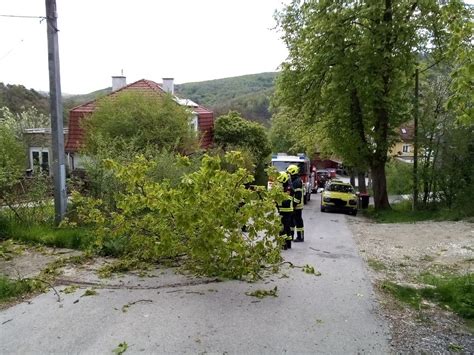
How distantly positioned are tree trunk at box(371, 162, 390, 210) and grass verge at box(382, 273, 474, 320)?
17843 mm

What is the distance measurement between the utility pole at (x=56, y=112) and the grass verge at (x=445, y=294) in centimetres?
743

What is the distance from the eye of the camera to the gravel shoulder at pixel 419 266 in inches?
215

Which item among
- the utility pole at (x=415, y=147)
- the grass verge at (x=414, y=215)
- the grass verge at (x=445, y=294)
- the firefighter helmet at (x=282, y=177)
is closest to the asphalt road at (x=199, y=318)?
the grass verge at (x=445, y=294)

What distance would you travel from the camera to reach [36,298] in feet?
21.8

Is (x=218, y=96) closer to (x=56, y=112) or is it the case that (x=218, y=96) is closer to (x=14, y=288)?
(x=56, y=112)

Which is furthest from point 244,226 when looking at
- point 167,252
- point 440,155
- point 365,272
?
point 440,155

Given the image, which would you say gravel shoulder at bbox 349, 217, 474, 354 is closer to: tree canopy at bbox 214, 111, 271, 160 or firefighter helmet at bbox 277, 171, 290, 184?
firefighter helmet at bbox 277, 171, 290, 184

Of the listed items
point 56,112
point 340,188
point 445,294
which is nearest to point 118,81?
point 340,188

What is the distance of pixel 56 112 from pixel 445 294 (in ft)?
29.8

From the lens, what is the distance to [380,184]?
25781 millimetres

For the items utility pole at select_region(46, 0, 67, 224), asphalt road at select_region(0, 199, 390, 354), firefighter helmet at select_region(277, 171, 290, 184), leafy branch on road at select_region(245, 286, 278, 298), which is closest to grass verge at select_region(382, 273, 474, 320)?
asphalt road at select_region(0, 199, 390, 354)

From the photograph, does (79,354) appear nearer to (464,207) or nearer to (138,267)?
(138,267)

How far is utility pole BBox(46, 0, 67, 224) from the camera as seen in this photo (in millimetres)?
11164

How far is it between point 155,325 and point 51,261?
3.88m
